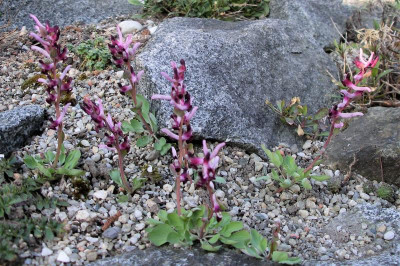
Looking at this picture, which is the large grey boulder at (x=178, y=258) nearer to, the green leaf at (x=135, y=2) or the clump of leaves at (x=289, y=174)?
the clump of leaves at (x=289, y=174)

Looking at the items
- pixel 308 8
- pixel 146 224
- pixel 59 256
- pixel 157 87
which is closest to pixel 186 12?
pixel 308 8

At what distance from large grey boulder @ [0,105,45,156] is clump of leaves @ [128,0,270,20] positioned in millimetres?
1918

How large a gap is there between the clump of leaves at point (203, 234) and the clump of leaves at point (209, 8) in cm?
274

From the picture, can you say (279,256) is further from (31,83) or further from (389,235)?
(31,83)

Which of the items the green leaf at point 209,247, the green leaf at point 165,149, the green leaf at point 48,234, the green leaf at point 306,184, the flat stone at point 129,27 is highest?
the flat stone at point 129,27

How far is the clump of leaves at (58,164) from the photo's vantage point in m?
3.12

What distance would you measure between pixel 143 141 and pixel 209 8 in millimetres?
2078

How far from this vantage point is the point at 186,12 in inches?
199

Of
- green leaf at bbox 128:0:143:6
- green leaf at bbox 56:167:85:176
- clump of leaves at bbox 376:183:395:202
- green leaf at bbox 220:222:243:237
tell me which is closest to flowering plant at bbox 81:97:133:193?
green leaf at bbox 56:167:85:176

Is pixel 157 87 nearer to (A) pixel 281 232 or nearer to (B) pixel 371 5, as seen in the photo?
(A) pixel 281 232

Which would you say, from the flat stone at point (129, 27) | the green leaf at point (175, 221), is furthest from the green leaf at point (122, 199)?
the flat stone at point (129, 27)

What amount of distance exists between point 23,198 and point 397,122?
8.85 ft

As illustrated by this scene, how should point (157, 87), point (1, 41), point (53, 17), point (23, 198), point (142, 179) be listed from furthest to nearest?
1. point (53, 17)
2. point (1, 41)
3. point (157, 87)
4. point (142, 179)
5. point (23, 198)

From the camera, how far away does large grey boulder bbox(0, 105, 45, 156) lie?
3.44 m
